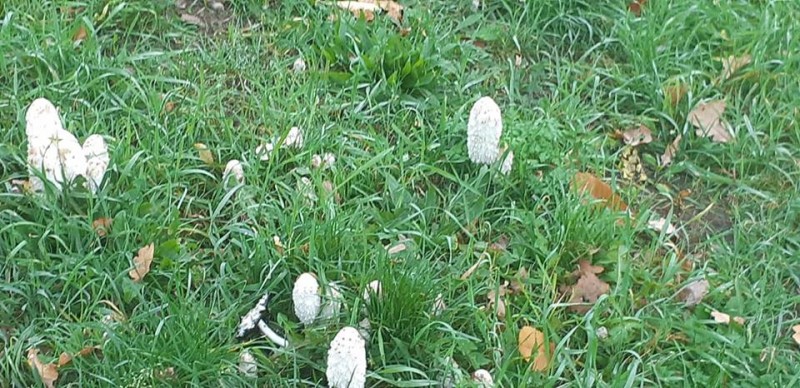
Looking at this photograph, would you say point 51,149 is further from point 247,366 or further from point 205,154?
point 247,366

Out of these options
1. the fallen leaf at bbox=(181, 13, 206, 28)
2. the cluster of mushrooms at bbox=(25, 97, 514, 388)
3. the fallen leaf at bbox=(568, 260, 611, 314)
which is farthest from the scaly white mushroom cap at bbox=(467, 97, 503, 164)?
the fallen leaf at bbox=(181, 13, 206, 28)

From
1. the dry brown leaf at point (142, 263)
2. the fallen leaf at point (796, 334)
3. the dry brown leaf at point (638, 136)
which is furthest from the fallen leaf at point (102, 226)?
the fallen leaf at point (796, 334)

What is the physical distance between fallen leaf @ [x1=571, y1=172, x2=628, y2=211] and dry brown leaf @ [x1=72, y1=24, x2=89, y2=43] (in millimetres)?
1977

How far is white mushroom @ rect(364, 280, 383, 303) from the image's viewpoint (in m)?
2.73

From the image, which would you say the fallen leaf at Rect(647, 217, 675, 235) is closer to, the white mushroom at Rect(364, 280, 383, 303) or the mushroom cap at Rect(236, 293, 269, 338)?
the white mushroom at Rect(364, 280, 383, 303)

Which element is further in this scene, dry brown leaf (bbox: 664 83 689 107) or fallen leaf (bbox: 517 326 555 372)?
dry brown leaf (bbox: 664 83 689 107)

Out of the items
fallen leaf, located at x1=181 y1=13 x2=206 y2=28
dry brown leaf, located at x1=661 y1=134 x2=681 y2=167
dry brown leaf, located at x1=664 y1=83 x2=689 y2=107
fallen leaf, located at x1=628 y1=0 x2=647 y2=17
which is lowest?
dry brown leaf, located at x1=661 y1=134 x2=681 y2=167

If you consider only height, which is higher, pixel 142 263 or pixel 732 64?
pixel 732 64

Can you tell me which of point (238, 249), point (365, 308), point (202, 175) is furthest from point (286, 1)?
point (365, 308)

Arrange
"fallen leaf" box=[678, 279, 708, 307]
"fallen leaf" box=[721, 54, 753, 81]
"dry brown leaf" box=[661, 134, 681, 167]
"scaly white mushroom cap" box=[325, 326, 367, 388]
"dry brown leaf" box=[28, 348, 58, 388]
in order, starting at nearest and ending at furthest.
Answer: "scaly white mushroom cap" box=[325, 326, 367, 388]
"dry brown leaf" box=[28, 348, 58, 388]
"fallen leaf" box=[678, 279, 708, 307]
"dry brown leaf" box=[661, 134, 681, 167]
"fallen leaf" box=[721, 54, 753, 81]

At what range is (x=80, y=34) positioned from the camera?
3744 millimetres

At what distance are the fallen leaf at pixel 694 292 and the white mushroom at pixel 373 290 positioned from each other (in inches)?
40.4

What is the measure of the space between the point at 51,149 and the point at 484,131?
54.4 inches

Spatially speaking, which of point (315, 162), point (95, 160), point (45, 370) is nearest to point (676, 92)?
point (315, 162)
